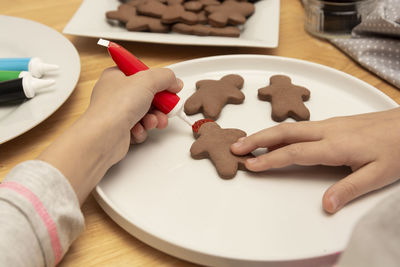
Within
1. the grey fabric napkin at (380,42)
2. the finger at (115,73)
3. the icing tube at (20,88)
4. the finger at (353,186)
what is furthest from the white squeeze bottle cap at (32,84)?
the grey fabric napkin at (380,42)

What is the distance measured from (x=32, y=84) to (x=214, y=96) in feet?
1.10

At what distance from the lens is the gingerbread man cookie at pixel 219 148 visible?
636 millimetres

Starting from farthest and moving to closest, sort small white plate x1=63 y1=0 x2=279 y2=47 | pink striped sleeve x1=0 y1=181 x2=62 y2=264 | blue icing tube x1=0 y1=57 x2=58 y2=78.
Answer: small white plate x1=63 y1=0 x2=279 y2=47 → blue icing tube x1=0 y1=57 x2=58 y2=78 → pink striped sleeve x1=0 y1=181 x2=62 y2=264

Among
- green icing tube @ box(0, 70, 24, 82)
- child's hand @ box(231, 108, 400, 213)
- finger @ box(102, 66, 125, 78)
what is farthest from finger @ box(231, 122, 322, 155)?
green icing tube @ box(0, 70, 24, 82)

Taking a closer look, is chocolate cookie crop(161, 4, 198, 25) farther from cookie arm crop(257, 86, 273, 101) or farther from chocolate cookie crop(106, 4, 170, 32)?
cookie arm crop(257, 86, 273, 101)

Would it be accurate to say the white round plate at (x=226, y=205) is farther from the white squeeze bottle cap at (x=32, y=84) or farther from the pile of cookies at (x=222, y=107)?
the white squeeze bottle cap at (x=32, y=84)

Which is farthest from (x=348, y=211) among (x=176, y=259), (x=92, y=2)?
(x=92, y=2)

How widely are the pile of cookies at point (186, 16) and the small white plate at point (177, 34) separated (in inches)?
0.7

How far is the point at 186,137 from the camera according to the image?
0.73 meters

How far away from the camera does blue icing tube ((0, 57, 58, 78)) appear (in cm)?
83

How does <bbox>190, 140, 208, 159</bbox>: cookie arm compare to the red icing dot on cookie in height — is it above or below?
below

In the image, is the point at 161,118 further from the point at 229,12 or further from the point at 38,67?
the point at 229,12

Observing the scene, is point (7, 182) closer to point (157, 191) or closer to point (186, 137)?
point (157, 191)

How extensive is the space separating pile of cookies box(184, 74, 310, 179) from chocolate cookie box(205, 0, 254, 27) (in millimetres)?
212
